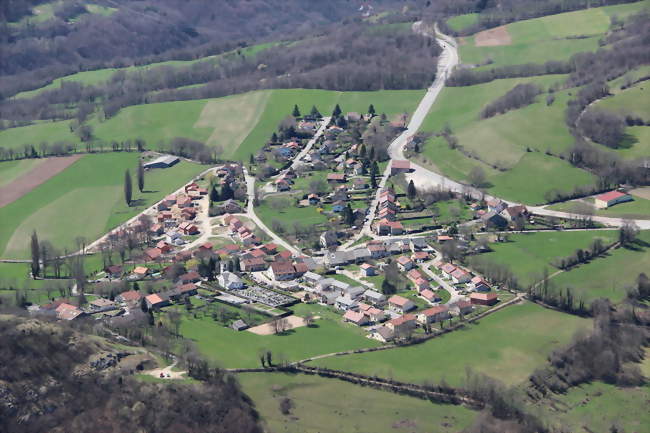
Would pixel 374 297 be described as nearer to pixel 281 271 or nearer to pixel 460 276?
pixel 460 276

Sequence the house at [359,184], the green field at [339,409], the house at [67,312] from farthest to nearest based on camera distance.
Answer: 1. the house at [359,184]
2. the house at [67,312]
3. the green field at [339,409]

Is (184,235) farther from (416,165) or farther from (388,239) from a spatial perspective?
(416,165)

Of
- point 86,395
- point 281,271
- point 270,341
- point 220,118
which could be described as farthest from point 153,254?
point 220,118

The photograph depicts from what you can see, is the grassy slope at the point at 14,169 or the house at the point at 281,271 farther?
the grassy slope at the point at 14,169

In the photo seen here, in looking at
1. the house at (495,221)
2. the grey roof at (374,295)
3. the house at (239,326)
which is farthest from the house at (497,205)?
the house at (239,326)

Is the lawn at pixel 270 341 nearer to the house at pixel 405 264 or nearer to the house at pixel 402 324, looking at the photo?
the house at pixel 402 324

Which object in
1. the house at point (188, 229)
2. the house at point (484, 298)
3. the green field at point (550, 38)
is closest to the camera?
the house at point (484, 298)
